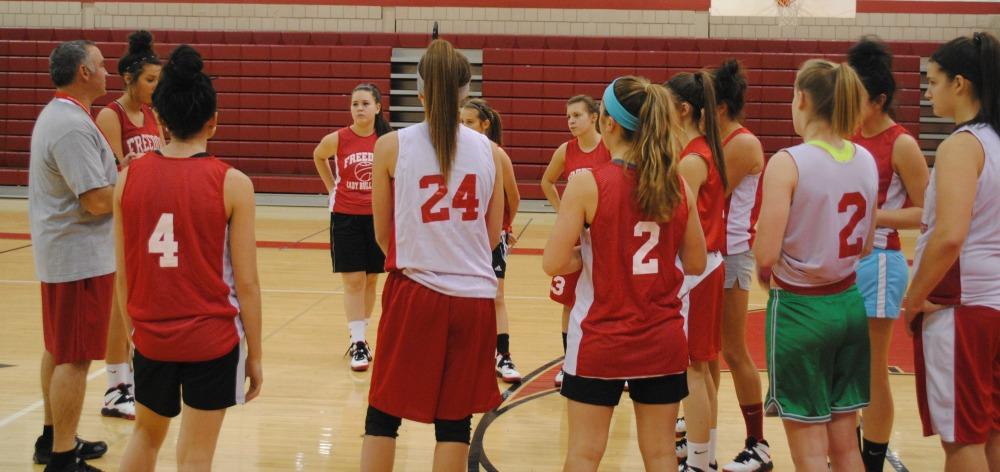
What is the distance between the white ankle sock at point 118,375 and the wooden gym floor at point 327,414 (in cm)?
17

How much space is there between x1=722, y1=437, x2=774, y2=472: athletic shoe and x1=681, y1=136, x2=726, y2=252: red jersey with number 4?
1.01m

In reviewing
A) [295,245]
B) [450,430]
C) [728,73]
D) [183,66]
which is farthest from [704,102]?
[295,245]

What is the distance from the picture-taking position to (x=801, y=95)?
2.85 m

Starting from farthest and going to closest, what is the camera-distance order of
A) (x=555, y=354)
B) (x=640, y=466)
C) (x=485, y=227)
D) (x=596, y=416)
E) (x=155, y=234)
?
(x=555, y=354) < (x=640, y=466) < (x=485, y=227) < (x=596, y=416) < (x=155, y=234)

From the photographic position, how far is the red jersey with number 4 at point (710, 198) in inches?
134

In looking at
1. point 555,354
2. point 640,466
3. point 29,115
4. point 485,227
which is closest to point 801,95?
point 485,227

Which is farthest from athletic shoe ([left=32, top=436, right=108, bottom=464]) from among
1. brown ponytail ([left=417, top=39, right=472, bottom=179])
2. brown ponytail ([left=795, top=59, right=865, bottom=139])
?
brown ponytail ([left=795, top=59, right=865, bottom=139])

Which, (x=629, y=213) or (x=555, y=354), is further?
(x=555, y=354)

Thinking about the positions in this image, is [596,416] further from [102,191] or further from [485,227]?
[102,191]

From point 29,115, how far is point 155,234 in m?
13.1

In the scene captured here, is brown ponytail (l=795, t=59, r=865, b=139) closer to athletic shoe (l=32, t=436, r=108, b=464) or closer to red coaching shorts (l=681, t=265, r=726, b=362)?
red coaching shorts (l=681, t=265, r=726, b=362)

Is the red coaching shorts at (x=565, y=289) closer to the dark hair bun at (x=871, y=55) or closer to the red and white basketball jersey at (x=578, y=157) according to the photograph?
the red and white basketball jersey at (x=578, y=157)

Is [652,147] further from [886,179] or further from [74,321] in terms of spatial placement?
[74,321]

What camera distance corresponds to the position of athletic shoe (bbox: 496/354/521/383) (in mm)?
5320
